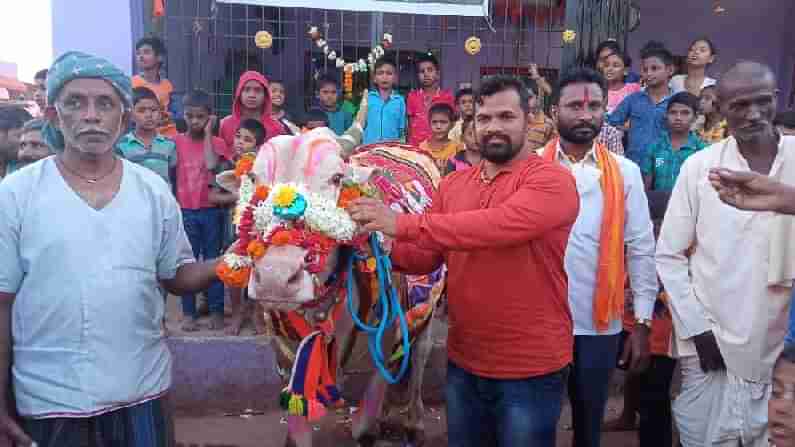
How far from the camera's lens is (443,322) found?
5797 mm

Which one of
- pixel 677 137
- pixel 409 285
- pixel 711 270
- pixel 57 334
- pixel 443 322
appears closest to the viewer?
pixel 57 334

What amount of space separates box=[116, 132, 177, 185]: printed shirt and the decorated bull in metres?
1.80

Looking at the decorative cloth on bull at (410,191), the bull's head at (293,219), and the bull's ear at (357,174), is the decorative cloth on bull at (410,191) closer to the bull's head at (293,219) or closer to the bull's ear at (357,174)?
the bull's ear at (357,174)

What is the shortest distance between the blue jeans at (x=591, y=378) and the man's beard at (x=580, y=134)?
926 mm

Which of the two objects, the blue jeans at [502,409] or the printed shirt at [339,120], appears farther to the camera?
the printed shirt at [339,120]

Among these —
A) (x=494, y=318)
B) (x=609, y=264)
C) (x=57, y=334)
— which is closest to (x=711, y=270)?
(x=609, y=264)

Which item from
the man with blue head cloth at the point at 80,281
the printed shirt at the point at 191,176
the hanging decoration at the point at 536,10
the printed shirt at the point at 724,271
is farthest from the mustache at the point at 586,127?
the hanging decoration at the point at 536,10

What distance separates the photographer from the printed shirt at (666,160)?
5273 millimetres

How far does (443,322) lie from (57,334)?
386 cm

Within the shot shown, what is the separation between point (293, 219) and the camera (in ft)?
8.64

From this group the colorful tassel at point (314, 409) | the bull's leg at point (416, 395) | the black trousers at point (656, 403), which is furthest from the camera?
the bull's leg at point (416, 395)

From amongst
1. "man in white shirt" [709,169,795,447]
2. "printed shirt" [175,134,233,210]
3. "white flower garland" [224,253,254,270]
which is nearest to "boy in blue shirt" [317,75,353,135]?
"printed shirt" [175,134,233,210]

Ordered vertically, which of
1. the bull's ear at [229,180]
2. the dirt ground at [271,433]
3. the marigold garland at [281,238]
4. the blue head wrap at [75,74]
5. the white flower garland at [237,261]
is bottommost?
the dirt ground at [271,433]

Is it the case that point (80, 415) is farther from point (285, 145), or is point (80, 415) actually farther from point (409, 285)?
point (409, 285)
